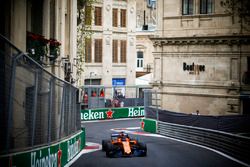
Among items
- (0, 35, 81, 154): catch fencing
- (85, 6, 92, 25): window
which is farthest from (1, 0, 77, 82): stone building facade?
(85, 6, 92, 25): window

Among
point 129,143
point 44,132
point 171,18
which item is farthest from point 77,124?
point 171,18

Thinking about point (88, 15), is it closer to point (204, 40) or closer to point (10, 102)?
point (204, 40)

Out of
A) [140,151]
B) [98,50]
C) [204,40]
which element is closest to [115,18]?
[98,50]

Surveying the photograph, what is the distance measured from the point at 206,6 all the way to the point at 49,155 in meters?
22.5

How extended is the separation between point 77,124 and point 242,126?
7526mm

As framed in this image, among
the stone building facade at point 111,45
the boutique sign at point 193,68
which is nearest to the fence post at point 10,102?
the boutique sign at point 193,68

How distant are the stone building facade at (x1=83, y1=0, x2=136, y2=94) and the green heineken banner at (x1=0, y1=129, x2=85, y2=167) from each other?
27.8 metres

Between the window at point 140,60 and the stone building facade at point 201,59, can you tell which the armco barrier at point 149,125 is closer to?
the stone building facade at point 201,59

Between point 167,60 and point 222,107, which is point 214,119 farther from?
point 167,60

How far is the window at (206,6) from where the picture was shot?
108 ft

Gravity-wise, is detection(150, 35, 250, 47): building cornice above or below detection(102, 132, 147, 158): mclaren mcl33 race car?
above

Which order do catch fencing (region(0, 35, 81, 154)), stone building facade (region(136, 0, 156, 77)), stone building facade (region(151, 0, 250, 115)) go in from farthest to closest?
stone building facade (region(136, 0, 156, 77)) < stone building facade (region(151, 0, 250, 115)) < catch fencing (region(0, 35, 81, 154))

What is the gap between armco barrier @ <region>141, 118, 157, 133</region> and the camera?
31095 mm

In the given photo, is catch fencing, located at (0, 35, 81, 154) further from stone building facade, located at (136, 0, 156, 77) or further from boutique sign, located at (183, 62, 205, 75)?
stone building facade, located at (136, 0, 156, 77)
